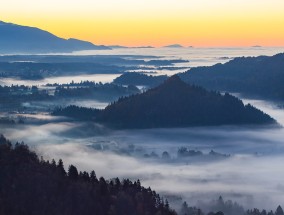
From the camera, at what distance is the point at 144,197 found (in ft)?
218

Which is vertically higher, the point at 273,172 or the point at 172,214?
the point at 172,214

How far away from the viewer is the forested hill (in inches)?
2335

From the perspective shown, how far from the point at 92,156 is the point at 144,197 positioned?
101 metres

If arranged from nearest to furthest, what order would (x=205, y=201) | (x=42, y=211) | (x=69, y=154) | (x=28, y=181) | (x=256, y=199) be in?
(x=42, y=211) → (x=28, y=181) → (x=205, y=201) → (x=256, y=199) → (x=69, y=154)

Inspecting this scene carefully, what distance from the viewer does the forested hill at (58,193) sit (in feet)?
195

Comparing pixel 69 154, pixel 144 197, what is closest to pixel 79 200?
pixel 144 197

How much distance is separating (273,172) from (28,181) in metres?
115

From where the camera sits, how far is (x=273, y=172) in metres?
167

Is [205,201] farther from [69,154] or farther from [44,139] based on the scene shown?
[44,139]

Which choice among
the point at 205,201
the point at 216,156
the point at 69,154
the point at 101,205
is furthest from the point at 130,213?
the point at 216,156

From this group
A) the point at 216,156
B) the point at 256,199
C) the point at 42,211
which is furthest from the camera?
the point at 216,156

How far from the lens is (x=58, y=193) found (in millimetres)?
62188

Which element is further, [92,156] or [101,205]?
[92,156]

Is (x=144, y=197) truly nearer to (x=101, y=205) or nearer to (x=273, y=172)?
(x=101, y=205)
